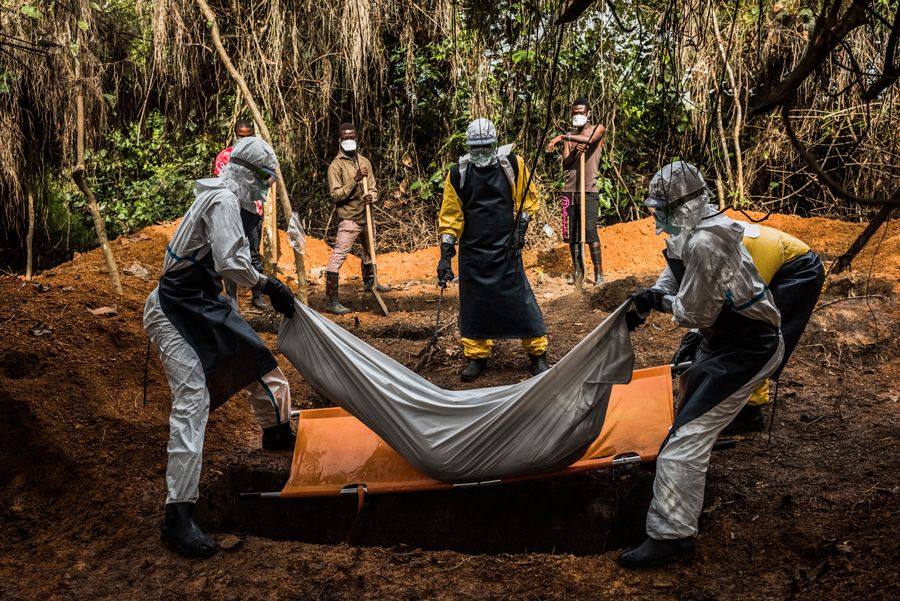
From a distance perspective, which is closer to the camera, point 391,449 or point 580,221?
point 391,449

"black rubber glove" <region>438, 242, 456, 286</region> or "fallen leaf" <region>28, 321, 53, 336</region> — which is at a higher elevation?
"black rubber glove" <region>438, 242, 456, 286</region>

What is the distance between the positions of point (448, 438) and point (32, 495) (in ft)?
6.69

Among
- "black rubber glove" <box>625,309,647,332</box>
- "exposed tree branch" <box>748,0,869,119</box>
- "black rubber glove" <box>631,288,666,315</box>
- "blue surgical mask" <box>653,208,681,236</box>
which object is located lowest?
"black rubber glove" <box>625,309,647,332</box>

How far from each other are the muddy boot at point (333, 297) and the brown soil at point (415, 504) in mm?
1265

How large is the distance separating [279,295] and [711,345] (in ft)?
6.25

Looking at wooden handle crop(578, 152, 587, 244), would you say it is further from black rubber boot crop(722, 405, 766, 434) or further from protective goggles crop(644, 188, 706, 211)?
protective goggles crop(644, 188, 706, 211)

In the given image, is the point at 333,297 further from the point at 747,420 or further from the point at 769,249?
the point at 769,249

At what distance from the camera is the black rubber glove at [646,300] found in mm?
3244

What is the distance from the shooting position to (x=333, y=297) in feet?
24.0

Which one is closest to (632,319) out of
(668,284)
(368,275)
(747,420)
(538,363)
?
(668,284)

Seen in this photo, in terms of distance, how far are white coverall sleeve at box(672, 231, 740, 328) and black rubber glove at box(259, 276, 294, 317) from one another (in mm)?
1742

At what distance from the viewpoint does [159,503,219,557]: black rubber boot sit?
3.12 metres

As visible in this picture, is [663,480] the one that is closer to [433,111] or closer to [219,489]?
[219,489]

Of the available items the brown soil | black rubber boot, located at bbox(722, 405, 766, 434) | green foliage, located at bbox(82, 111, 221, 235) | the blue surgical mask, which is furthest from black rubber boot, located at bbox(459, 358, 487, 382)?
green foliage, located at bbox(82, 111, 221, 235)
